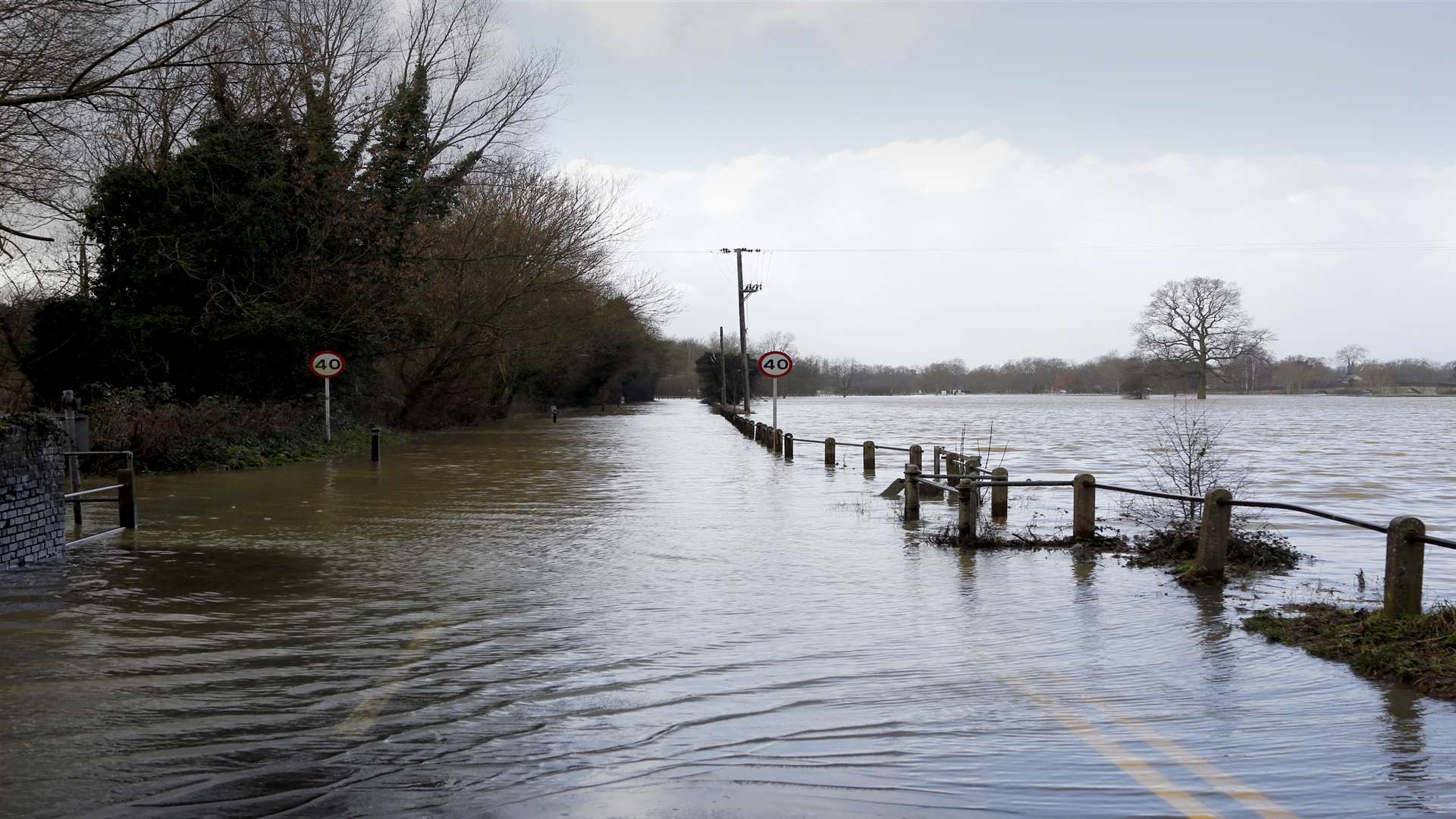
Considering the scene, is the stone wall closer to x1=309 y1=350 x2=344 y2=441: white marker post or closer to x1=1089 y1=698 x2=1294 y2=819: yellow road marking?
x1=1089 y1=698 x2=1294 y2=819: yellow road marking

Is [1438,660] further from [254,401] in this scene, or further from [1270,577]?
[254,401]

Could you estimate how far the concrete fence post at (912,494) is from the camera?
50.0 feet

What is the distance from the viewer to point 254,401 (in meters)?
30.4

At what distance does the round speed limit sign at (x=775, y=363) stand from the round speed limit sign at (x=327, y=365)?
439 inches

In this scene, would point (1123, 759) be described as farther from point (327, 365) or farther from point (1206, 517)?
point (327, 365)

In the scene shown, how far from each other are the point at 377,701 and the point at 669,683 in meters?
1.58

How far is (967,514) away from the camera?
43.2 ft

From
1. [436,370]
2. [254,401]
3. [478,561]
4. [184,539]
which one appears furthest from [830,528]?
[436,370]

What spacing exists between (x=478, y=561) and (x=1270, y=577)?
7.58 meters

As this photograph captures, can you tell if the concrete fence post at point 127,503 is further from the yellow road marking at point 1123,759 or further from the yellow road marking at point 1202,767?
the yellow road marking at point 1202,767

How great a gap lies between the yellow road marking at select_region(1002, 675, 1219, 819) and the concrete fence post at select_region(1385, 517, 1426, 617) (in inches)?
120

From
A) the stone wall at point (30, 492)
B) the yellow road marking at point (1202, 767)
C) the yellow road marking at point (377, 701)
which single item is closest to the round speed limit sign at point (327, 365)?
the stone wall at point (30, 492)

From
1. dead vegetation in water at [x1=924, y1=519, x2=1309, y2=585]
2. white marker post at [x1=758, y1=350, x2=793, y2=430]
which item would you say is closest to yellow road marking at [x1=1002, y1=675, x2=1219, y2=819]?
dead vegetation in water at [x1=924, y1=519, x2=1309, y2=585]

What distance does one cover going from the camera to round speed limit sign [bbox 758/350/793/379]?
107 feet
